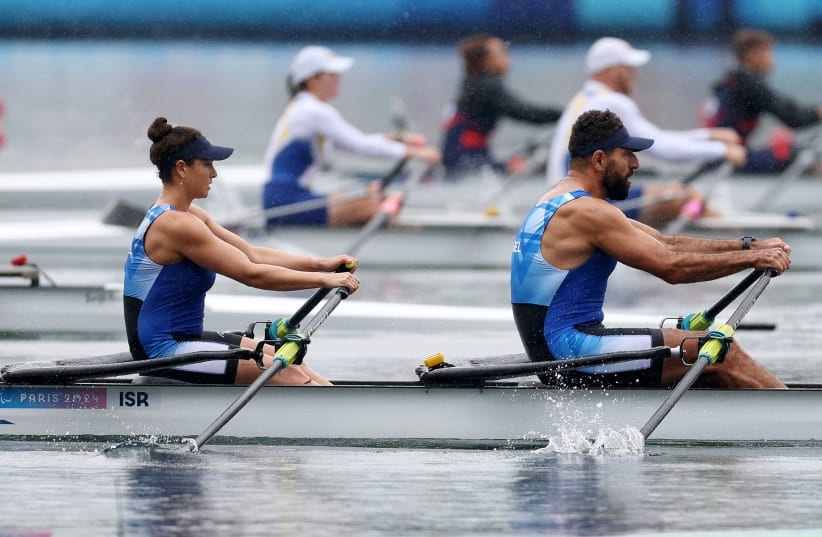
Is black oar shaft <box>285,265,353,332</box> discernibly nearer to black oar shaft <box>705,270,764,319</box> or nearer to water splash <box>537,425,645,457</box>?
water splash <box>537,425,645,457</box>

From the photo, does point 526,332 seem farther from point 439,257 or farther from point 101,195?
point 101,195

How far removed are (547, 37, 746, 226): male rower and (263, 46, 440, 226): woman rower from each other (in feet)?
4.53

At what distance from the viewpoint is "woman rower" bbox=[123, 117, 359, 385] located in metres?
9.79

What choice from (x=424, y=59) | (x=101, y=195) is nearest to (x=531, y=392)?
(x=101, y=195)

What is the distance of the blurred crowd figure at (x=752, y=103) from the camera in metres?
23.9

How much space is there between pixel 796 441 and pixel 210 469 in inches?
111

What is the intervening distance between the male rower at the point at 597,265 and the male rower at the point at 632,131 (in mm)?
8873

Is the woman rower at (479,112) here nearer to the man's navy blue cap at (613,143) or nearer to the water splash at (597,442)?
the man's navy blue cap at (613,143)

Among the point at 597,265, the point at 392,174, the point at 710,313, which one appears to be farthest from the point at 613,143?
the point at 392,174

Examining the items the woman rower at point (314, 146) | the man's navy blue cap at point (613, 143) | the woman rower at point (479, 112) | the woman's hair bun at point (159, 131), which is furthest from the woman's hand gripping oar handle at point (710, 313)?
the woman rower at point (479, 112)

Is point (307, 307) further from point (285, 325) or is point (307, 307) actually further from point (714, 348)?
point (714, 348)

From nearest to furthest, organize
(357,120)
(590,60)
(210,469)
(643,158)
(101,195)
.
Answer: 1. (210,469)
2. (590,60)
3. (101,195)
4. (643,158)
5. (357,120)

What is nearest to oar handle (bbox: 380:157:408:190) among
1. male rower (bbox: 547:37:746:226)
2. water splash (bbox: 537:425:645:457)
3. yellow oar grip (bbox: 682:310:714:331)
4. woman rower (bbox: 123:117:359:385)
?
male rower (bbox: 547:37:746:226)

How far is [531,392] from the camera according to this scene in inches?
386
